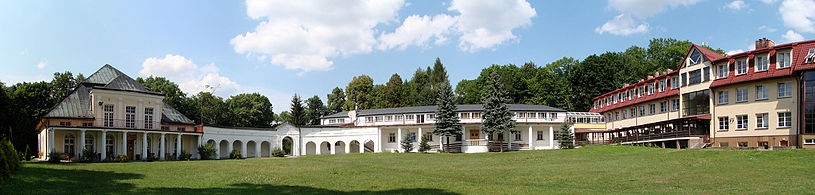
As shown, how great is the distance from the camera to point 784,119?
34.2 metres

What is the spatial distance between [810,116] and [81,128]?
157ft

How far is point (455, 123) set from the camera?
170 ft

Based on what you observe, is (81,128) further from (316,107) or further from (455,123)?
(316,107)

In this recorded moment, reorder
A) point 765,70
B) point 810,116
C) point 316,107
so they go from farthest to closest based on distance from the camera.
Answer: point 316,107
point 765,70
point 810,116

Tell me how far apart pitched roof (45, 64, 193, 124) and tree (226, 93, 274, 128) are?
2569 cm

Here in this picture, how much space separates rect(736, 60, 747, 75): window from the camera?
36381 millimetres

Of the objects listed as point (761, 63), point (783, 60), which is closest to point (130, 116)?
point (761, 63)

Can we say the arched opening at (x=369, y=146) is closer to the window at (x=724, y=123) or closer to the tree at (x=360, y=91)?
the tree at (x=360, y=91)

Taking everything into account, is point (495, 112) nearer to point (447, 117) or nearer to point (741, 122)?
point (447, 117)

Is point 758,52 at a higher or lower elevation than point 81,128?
higher

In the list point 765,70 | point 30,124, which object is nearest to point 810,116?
point 765,70

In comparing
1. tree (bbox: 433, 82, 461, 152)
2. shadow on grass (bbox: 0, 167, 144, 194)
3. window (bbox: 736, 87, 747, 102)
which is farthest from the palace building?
shadow on grass (bbox: 0, 167, 144, 194)

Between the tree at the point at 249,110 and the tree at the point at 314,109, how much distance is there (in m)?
7.18

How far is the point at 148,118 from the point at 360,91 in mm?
43344
